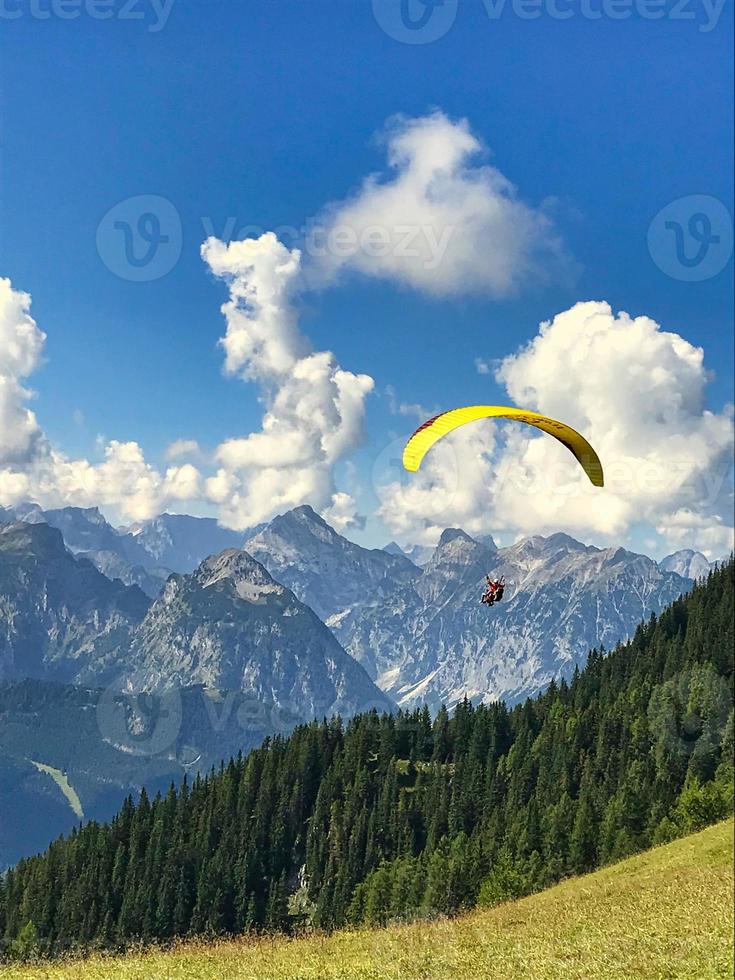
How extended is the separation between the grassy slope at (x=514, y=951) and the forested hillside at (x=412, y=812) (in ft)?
203

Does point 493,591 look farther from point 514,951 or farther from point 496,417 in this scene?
point 514,951

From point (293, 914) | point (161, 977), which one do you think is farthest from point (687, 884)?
point (293, 914)

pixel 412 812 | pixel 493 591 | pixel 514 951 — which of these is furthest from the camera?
pixel 412 812

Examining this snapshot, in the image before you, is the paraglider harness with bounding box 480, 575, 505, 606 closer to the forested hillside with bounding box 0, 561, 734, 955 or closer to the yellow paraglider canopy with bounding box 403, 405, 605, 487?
the yellow paraglider canopy with bounding box 403, 405, 605, 487

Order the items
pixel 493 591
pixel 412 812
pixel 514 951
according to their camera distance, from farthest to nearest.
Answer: pixel 412 812 → pixel 493 591 → pixel 514 951

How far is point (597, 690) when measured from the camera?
505 ft

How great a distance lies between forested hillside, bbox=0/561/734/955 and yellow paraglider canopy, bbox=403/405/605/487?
231ft

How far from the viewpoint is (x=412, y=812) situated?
136 meters

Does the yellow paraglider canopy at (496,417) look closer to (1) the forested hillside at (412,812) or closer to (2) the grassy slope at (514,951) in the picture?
(2) the grassy slope at (514,951)

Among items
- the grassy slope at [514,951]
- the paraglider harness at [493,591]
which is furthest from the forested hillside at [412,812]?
the paraglider harness at [493,591]

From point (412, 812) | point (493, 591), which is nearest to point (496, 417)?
point (493, 591)

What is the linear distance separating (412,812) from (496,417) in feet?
375

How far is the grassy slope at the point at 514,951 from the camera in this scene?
79.8ft

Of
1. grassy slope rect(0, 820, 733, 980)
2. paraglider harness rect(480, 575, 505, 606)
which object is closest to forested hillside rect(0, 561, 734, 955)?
grassy slope rect(0, 820, 733, 980)
